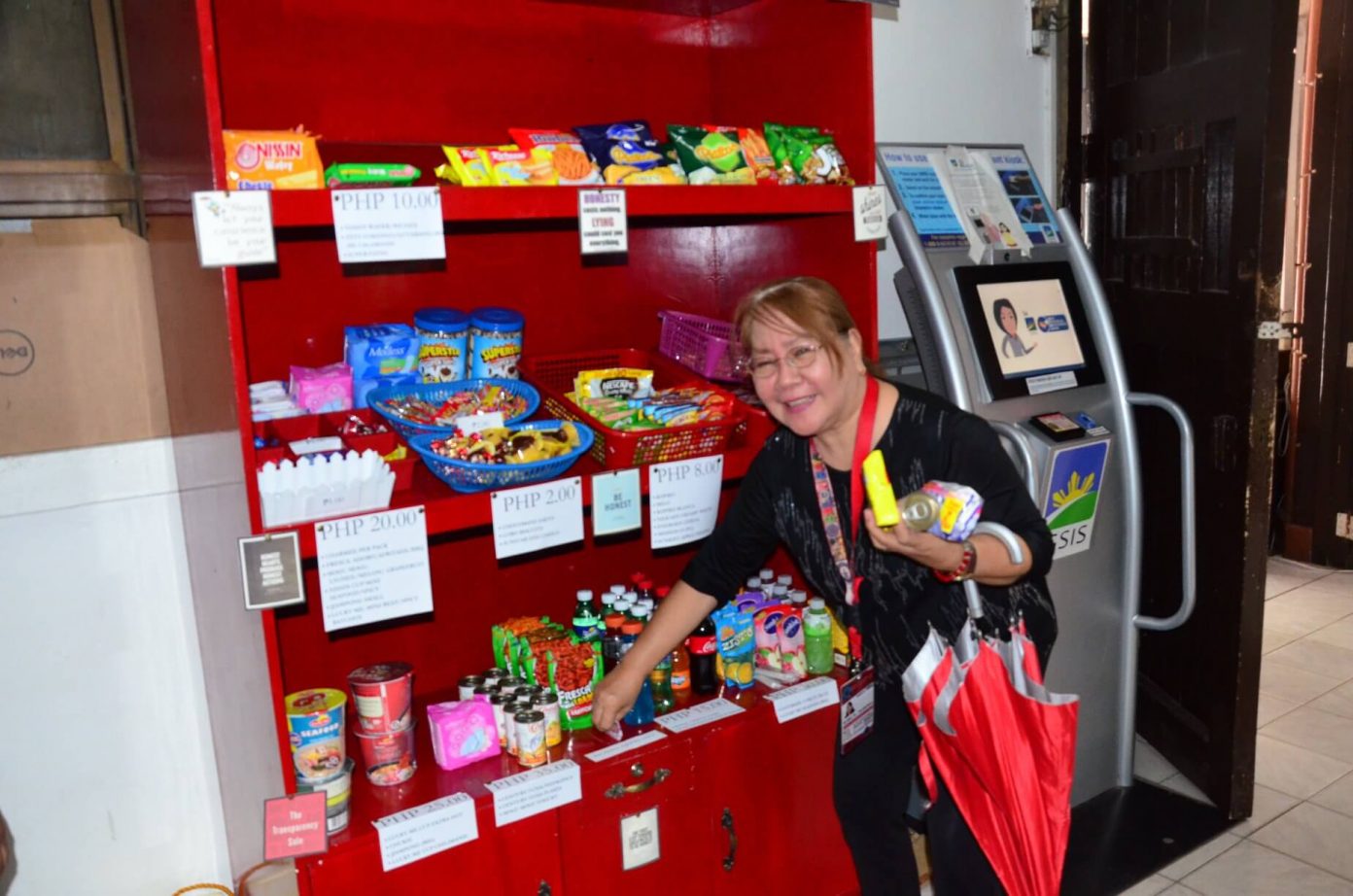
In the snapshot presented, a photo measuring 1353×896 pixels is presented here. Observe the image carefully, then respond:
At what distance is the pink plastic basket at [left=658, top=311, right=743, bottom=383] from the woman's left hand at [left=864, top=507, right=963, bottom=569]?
749mm

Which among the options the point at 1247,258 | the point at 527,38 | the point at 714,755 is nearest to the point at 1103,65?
the point at 1247,258

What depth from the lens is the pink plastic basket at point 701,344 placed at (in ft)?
7.82

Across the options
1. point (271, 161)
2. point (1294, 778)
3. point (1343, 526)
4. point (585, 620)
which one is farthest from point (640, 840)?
point (1343, 526)

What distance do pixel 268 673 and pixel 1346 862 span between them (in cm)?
278

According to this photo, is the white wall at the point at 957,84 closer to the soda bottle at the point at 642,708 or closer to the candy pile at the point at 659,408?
the candy pile at the point at 659,408

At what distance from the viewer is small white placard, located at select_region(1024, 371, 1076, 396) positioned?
9.14 ft

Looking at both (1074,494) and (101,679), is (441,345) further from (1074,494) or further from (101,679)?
(1074,494)

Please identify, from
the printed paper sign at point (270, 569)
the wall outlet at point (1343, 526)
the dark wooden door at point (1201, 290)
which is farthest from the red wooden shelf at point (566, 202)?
the wall outlet at point (1343, 526)

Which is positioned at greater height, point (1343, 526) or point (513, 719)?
point (513, 719)

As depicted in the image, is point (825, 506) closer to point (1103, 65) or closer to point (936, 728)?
point (936, 728)

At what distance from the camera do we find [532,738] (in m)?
1.99

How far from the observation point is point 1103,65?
330 cm

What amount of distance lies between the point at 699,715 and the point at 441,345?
93 centimetres

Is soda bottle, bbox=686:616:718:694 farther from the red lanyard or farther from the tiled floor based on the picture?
the tiled floor
